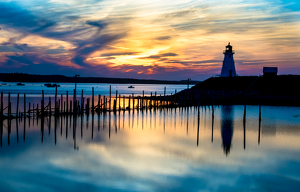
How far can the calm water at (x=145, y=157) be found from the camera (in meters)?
8.77

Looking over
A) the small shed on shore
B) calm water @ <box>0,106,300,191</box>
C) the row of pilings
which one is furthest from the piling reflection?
the small shed on shore

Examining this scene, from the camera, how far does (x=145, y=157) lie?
11.9 m

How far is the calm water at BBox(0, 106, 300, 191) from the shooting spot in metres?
8.77

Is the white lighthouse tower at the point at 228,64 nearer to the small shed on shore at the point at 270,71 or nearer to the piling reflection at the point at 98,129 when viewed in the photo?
the small shed on shore at the point at 270,71

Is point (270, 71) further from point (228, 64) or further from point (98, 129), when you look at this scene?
point (98, 129)

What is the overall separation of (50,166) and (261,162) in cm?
882

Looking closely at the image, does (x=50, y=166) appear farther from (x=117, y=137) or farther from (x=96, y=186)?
(x=117, y=137)

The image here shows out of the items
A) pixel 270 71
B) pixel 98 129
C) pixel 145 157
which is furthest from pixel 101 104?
pixel 270 71

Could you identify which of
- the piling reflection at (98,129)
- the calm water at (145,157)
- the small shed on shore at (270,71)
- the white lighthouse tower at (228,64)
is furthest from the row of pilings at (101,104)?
the white lighthouse tower at (228,64)

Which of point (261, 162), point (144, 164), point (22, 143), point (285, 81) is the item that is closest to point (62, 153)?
point (22, 143)

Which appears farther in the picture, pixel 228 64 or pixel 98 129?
pixel 228 64

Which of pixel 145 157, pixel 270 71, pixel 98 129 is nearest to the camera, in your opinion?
pixel 145 157

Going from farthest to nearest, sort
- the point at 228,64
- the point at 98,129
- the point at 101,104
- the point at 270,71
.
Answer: the point at 228,64, the point at 270,71, the point at 101,104, the point at 98,129

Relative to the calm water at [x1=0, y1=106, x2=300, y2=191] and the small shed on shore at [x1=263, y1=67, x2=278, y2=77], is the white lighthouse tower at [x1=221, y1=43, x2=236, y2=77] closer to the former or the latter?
the small shed on shore at [x1=263, y1=67, x2=278, y2=77]
